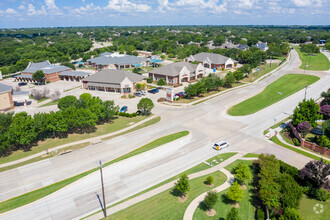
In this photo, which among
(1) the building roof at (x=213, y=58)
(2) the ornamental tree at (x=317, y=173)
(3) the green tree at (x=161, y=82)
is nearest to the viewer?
(2) the ornamental tree at (x=317, y=173)

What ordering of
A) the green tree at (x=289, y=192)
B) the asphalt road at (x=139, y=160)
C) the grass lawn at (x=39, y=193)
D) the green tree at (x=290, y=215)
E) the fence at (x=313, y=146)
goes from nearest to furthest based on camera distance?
the green tree at (x=290, y=215)
the green tree at (x=289, y=192)
the grass lawn at (x=39, y=193)
the asphalt road at (x=139, y=160)
the fence at (x=313, y=146)

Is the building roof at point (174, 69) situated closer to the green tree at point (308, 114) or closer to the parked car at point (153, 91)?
the parked car at point (153, 91)

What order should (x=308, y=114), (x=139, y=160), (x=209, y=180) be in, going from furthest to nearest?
(x=308, y=114) < (x=139, y=160) < (x=209, y=180)

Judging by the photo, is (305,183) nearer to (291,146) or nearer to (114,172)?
(291,146)

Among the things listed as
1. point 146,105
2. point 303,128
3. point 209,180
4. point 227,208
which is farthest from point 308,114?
point 146,105

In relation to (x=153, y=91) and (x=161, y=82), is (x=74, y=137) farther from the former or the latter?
(x=161, y=82)

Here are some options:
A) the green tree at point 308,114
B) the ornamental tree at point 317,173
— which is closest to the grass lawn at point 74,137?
the green tree at point 308,114

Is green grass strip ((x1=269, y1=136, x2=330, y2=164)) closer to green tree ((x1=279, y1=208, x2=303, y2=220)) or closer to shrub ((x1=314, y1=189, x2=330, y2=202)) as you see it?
shrub ((x1=314, y1=189, x2=330, y2=202))
